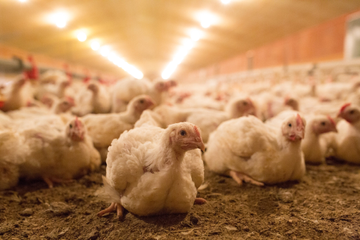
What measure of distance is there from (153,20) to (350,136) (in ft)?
28.1

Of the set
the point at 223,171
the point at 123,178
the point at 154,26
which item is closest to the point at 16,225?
the point at 123,178

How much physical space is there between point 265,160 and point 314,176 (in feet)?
2.94

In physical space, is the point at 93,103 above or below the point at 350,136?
above

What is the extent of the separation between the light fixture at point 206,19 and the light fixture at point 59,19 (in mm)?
4359

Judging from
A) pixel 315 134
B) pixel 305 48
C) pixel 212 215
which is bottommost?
pixel 212 215

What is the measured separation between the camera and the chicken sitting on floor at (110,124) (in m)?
3.16

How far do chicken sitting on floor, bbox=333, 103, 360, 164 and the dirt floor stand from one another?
75 centimetres

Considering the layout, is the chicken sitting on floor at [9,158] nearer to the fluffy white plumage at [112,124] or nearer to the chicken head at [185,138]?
the fluffy white plumage at [112,124]

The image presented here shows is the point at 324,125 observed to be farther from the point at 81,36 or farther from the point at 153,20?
the point at 81,36

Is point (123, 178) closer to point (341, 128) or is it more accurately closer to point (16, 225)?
point (16, 225)

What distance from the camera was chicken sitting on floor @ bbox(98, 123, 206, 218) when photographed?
68.7 inches

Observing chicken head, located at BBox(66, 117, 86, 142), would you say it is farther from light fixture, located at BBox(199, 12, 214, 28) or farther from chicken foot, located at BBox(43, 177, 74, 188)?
light fixture, located at BBox(199, 12, 214, 28)

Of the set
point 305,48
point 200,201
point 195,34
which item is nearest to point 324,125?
point 200,201

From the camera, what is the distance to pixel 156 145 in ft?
6.26
